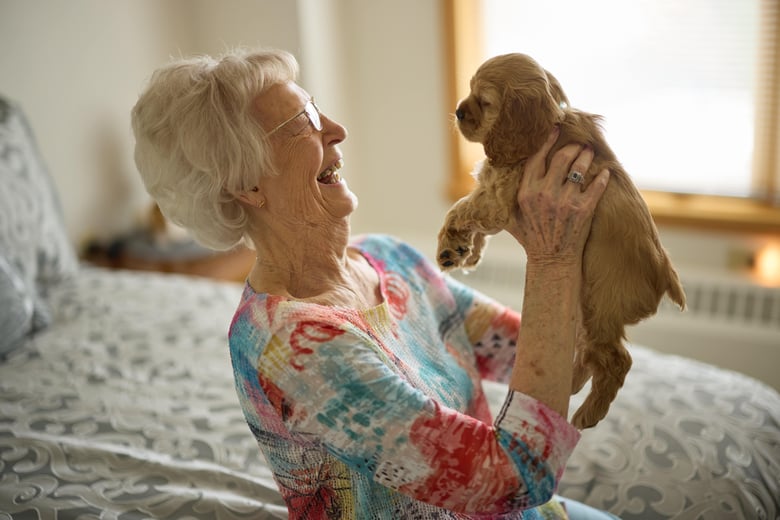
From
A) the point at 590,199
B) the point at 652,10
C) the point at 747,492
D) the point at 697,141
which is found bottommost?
the point at 747,492

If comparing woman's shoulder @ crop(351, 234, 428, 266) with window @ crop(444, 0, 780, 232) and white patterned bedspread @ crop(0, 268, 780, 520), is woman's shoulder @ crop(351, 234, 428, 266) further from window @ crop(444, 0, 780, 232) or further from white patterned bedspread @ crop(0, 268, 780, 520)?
window @ crop(444, 0, 780, 232)

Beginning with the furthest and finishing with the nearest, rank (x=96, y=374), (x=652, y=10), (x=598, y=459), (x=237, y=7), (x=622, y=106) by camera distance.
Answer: (x=237, y=7) < (x=622, y=106) < (x=652, y=10) < (x=96, y=374) < (x=598, y=459)

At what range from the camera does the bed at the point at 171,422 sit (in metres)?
1.29

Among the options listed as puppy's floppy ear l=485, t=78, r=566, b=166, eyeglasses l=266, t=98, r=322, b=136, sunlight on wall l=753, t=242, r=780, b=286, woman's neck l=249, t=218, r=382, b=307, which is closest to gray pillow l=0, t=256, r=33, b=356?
woman's neck l=249, t=218, r=382, b=307

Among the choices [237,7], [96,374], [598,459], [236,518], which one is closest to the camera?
[236,518]

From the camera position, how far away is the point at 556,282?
3.10 feet

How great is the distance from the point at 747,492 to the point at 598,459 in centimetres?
27

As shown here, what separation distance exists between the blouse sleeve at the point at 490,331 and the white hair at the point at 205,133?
1.54ft

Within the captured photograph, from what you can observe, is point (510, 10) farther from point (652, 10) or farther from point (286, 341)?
point (286, 341)

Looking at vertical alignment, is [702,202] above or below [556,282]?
below

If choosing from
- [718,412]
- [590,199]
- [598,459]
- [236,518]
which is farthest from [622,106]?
[236,518]

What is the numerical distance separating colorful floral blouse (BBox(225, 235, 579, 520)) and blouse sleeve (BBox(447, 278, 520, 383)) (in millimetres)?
211

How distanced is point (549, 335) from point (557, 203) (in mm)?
176

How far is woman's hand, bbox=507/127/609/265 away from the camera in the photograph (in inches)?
36.6
